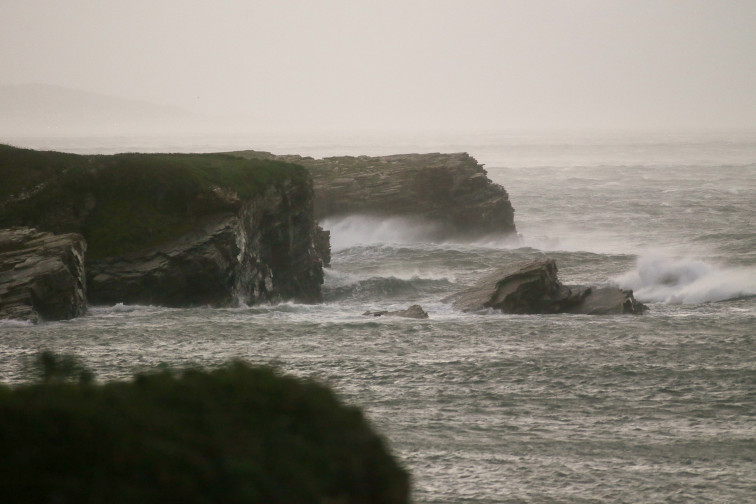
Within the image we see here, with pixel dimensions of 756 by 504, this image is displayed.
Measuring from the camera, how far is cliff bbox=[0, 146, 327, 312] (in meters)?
48.2

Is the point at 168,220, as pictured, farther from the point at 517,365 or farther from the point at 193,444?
the point at 193,444

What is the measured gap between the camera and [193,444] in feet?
35.7

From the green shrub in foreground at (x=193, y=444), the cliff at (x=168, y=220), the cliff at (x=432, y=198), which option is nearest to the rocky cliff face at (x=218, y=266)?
the cliff at (x=168, y=220)

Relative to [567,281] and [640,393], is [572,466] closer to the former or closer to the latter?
[640,393]

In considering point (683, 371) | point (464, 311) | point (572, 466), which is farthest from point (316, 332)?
point (572, 466)

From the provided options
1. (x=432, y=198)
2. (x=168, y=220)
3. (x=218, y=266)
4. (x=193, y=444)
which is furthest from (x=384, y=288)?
(x=193, y=444)

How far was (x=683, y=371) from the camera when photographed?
3512 centimetres

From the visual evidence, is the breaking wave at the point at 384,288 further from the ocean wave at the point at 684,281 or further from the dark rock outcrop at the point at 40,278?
the dark rock outcrop at the point at 40,278

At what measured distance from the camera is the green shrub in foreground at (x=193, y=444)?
10.1 metres

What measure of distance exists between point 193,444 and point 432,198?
75983 millimetres

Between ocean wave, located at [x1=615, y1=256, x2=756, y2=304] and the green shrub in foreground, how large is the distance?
45.6m

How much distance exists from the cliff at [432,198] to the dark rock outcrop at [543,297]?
1419 inches

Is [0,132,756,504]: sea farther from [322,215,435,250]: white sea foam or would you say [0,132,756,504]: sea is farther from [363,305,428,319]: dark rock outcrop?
[322,215,435,250]: white sea foam

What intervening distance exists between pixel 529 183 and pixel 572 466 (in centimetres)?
14191
